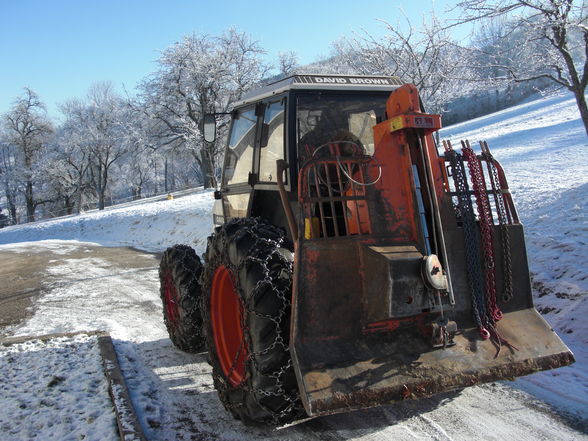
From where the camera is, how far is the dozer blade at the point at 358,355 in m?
2.90

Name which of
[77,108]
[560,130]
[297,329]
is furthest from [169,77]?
[297,329]

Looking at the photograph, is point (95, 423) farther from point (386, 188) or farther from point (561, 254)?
point (561, 254)

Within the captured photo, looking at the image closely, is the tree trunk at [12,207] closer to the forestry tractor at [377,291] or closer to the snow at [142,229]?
the snow at [142,229]

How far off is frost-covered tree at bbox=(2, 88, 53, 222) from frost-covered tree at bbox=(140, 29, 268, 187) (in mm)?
17844

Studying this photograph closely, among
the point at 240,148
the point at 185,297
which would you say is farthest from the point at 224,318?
the point at 240,148

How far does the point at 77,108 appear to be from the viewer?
1689 inches

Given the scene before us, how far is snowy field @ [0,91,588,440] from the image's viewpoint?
3369 millimetres

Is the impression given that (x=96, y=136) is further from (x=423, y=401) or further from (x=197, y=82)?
(x=423, y=401)

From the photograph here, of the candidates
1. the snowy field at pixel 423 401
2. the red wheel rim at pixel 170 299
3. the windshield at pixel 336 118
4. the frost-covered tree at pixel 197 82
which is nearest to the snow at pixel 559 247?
the snowy field at pixel 423 401

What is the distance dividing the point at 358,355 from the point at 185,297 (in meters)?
2.30

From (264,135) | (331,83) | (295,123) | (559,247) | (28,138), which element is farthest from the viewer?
(28,138)

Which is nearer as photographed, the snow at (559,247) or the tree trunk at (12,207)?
the snow at (559,247)

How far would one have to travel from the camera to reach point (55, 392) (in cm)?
409

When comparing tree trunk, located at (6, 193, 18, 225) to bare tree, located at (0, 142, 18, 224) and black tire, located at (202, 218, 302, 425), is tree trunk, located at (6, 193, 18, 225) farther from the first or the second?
black tire, located at (202, 218, 302, 425)
